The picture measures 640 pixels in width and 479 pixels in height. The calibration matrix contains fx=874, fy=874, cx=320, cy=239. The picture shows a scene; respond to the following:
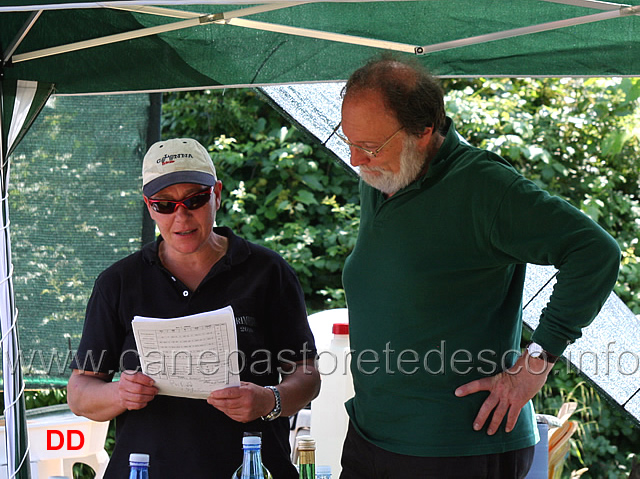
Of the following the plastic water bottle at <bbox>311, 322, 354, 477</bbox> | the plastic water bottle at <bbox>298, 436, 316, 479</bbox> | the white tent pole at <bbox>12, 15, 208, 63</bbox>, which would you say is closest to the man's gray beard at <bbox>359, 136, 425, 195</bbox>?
the plastic water bottle at <bbox>298, 436, 316, 479</bbox>

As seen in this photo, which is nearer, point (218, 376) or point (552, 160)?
point (218, 376)

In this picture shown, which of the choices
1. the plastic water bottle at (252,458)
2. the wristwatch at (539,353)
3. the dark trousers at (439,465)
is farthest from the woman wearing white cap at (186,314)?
the wristwatch at (539,353)

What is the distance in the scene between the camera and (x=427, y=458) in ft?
6.37

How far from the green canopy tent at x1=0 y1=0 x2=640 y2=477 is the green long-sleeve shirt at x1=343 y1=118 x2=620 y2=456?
2.47ft

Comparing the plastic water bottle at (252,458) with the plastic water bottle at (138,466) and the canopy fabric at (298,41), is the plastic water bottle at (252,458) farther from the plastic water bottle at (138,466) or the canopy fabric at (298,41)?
the canopy fabric at (298,41)

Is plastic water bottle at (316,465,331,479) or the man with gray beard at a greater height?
the man with gray beard

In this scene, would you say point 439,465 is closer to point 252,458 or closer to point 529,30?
point 252,458

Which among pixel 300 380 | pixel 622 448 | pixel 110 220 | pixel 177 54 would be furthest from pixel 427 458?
pixel 622 448

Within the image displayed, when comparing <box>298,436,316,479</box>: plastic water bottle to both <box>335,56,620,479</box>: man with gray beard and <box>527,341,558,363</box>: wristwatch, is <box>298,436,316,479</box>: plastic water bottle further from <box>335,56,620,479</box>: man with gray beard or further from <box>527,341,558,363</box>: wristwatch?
<box>527,341,558,363</box>: wristwatch

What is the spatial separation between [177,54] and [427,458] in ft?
5.41

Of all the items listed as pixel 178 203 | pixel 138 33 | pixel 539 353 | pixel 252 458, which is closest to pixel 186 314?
pixel 178 203

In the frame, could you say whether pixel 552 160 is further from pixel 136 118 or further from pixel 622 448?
pixel 136 118

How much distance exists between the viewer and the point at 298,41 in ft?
9.39

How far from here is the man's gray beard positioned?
6.49 feet
